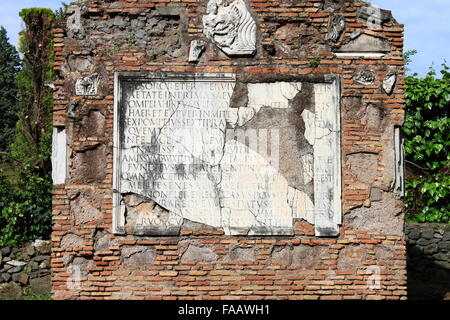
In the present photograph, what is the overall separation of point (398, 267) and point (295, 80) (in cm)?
229

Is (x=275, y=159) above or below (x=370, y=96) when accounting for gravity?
below

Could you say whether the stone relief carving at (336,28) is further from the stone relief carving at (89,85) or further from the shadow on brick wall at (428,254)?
the shadow on brick wall at (428,254)

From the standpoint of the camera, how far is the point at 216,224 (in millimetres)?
6883

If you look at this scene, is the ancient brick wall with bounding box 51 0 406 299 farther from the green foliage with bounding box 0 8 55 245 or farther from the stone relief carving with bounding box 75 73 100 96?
the green foliage with bounding box 0 8 55 245

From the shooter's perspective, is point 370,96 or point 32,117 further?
point 32,117

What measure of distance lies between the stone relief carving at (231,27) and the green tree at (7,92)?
2093 centimetres

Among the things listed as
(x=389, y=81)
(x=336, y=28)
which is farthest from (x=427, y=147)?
(x=336, y=28)

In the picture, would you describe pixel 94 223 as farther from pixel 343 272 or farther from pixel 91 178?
pixel 343 272

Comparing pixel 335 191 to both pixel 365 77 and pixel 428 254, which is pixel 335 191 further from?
pixel 428 254

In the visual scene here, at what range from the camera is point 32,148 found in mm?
12242

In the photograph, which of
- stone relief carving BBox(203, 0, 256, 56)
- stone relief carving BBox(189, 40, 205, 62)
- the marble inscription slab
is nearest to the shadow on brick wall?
the marble inscription slab

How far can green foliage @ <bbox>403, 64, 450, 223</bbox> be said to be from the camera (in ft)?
37.5

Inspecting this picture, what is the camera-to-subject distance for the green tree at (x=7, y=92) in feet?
89.1

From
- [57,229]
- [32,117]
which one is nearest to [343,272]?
[57,229]
